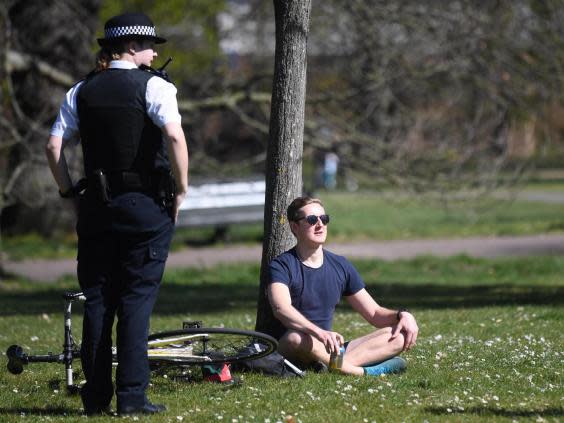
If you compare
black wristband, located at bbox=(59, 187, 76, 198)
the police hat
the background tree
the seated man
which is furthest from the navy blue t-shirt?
the background tree

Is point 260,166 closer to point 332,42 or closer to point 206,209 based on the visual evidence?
point 206,209

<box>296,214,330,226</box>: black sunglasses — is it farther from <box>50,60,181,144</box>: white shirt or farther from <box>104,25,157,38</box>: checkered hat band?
<box>104,25,157,38</box>: checkered hat band

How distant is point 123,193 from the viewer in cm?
563

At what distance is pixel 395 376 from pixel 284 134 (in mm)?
1872

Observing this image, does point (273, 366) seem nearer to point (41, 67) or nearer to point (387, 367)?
point (387, 367)

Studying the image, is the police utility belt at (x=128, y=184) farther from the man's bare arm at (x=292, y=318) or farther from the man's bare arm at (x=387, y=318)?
the man's bare arm at (x=387, y=318)

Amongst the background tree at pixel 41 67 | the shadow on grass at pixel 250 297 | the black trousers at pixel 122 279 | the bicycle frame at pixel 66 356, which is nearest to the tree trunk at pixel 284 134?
the bicycle frame at pixel 66 356

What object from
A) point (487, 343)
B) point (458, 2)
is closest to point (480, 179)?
point (458, 2)

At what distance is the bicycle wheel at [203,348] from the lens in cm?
645

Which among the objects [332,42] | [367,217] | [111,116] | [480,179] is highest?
[332,42]

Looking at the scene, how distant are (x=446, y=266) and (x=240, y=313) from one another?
6.24 meters

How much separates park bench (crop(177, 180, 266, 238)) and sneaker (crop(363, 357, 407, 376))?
1290 centimetres

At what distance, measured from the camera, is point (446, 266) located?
1647cm

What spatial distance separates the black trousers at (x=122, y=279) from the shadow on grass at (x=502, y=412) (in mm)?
1623
